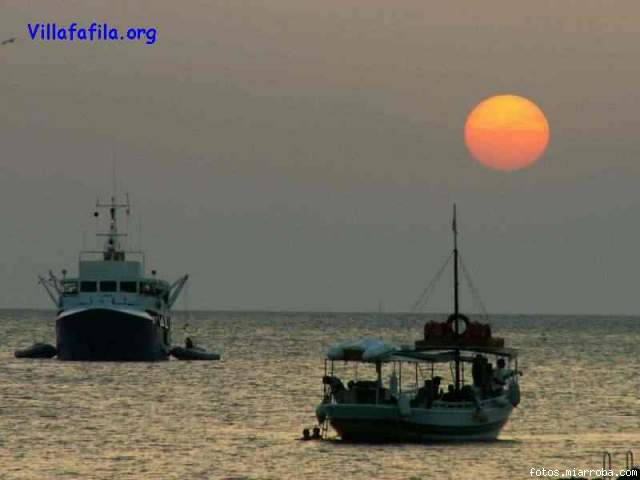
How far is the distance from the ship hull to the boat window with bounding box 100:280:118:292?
4.36m

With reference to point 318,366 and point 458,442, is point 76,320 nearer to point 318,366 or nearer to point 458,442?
point 318,366

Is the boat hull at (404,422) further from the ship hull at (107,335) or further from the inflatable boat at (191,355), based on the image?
the inflatable boat at (191,355)

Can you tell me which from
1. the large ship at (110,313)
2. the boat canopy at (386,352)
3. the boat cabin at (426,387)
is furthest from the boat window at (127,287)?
the boat canopy at (386,352)

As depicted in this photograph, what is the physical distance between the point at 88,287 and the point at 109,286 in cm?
181

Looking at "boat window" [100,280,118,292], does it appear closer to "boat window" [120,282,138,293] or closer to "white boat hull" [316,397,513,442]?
"boat window" [120,282,138,293]

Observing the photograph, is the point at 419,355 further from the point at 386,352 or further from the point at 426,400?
the point at 426,400

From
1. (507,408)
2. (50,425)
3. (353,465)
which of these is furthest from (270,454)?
(50,425)

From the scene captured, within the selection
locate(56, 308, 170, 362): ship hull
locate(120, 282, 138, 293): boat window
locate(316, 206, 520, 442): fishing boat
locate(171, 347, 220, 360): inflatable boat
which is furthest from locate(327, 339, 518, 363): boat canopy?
locate(171, 347, 220, 360): inflatable boat

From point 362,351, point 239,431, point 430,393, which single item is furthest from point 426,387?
point 239,431

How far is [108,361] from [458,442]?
86756mm

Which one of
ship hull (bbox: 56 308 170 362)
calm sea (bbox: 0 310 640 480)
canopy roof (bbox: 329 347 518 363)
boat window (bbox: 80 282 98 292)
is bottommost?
calm sea (bbox: 0 310 640 480)

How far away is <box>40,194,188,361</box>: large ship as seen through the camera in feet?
506

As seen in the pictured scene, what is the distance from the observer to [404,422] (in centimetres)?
7531

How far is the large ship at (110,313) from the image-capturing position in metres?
154
